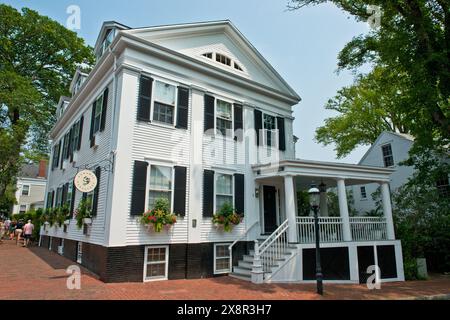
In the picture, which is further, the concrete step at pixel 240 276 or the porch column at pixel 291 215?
the porch column at pixel 291 215

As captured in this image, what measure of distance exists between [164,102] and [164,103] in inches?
1.5

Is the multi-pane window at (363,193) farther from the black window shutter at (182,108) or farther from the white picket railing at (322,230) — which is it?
the black window shutter at (182,108)

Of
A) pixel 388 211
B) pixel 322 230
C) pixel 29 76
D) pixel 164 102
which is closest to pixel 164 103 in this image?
pixel 164 102

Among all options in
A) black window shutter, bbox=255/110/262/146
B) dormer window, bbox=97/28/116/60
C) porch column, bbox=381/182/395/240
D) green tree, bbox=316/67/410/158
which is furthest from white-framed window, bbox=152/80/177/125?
green tree, bbox=316/67/410/158

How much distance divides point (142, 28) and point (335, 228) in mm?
10215

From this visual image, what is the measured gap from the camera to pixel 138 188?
29.7 ft

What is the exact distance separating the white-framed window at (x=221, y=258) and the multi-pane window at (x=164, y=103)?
4919 millimetres

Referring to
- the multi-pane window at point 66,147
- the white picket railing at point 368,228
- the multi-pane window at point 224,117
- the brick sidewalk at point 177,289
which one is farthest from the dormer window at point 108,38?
the white picket railing at point 368,228

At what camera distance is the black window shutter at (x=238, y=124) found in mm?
12094

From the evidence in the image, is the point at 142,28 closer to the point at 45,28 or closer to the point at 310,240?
the point at 310,240

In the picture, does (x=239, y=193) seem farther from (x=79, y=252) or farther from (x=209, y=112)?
(x=79, y=252)

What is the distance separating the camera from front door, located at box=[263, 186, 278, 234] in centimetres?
1245

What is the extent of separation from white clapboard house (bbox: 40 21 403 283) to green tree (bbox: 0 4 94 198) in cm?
1217

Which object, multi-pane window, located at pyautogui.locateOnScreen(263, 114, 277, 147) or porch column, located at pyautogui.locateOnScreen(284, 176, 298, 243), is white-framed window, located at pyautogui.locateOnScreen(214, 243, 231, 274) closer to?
porch column, located at pyautogui.locateOnScreen(284, 176, 298, 243)
